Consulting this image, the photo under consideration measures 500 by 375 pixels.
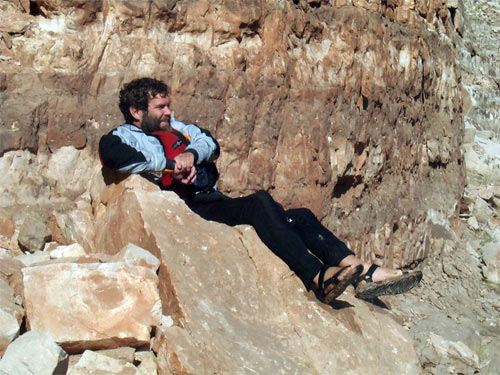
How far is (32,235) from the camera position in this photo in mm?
4406

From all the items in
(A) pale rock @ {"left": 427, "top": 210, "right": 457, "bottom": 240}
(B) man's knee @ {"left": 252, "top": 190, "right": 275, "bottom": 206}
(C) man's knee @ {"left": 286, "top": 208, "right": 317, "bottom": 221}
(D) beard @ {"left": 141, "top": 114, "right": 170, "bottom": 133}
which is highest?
(D) beard @ {"left": 141, "top": 114, "right": 170, "bottom": 133}

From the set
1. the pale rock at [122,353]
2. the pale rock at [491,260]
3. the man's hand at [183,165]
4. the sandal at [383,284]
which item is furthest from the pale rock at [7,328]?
the pale rock at [491,260]

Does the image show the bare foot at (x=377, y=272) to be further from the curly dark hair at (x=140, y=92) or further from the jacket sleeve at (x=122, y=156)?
the curly dark hair at (x=140, y=92)

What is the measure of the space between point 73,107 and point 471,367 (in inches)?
168

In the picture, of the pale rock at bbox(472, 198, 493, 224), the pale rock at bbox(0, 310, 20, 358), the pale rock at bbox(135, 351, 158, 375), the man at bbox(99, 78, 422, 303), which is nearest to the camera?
the pale rock at bbox(0, 310, 20, 358)

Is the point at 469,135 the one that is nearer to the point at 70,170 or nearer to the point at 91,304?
the point at 70,170

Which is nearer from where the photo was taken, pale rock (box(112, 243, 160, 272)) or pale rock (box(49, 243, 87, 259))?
pale rock (box(112, 243, 160, 272))

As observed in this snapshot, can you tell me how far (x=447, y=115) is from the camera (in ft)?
30.4

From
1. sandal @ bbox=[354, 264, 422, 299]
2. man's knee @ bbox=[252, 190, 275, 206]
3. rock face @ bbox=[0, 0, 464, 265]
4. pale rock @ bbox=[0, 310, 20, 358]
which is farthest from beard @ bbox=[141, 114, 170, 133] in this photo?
pale rock @ bbox=[0, 310, 20, 358]

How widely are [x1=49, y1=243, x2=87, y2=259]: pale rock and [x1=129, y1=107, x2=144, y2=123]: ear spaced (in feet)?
3.24

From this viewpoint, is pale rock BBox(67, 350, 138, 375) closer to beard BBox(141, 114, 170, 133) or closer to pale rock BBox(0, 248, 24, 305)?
pale rock BBox(0, 248, 24, 305)

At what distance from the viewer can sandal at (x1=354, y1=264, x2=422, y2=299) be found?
13.8 feet

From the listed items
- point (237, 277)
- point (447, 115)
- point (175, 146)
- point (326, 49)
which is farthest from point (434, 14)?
point (237, 277)

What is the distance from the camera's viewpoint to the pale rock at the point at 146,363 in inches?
133
